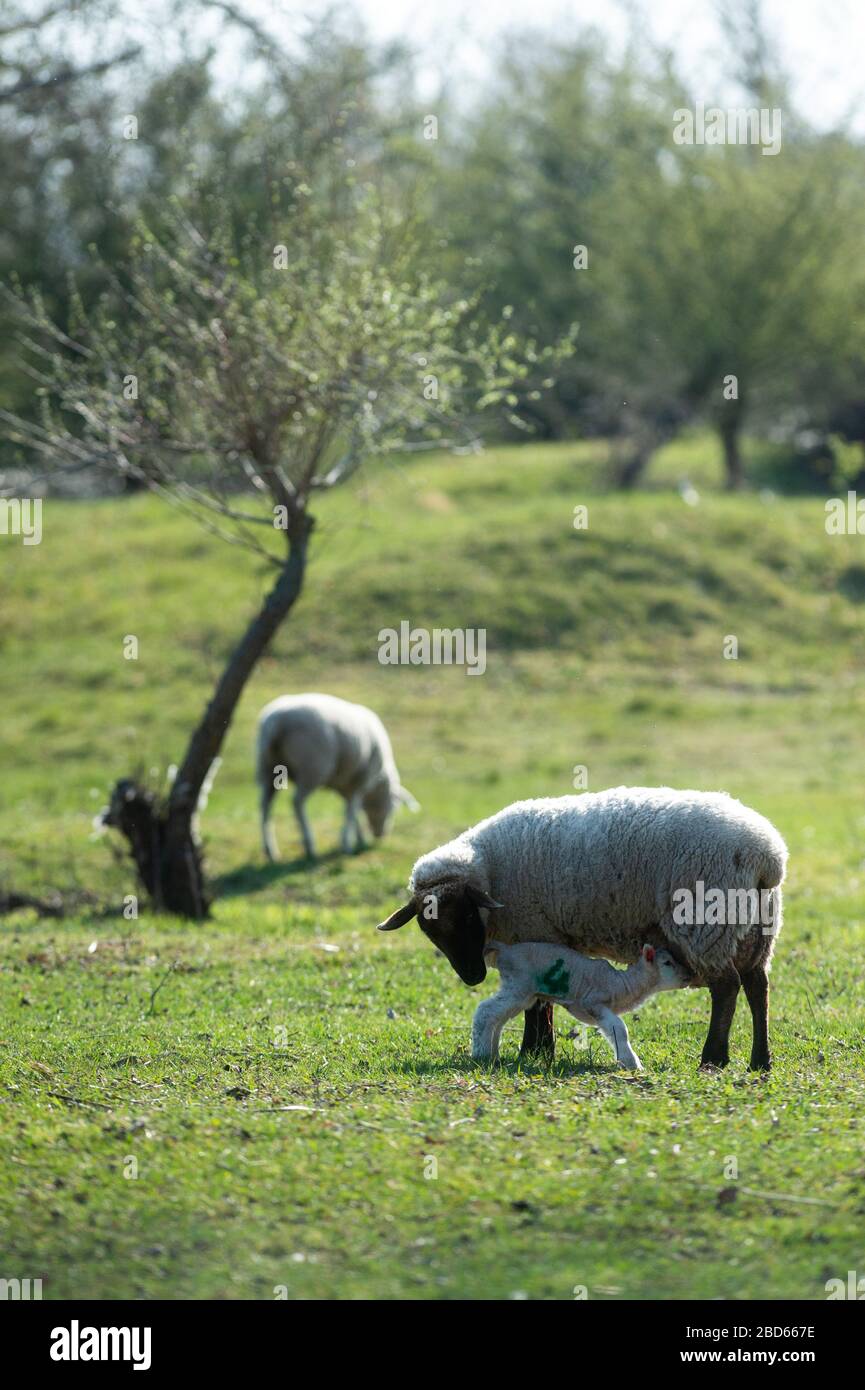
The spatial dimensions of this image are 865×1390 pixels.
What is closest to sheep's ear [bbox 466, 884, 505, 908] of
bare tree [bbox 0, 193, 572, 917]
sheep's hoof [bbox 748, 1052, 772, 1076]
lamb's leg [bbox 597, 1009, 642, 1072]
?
lamb's leg [bbox 597, 1009, 642, 1072]

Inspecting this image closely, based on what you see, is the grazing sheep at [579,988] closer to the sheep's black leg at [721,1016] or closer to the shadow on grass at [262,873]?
the sheep's black leg at [721,1016]

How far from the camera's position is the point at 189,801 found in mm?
14820

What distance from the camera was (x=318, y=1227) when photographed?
656 cm

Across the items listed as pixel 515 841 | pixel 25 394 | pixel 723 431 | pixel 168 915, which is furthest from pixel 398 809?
pixel 723 431

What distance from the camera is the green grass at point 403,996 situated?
21.2 feet

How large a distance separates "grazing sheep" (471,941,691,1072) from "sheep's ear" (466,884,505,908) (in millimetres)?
405

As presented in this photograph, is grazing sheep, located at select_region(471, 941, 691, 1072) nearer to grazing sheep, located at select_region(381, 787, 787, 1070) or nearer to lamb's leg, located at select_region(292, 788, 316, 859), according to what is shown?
grazing sheep, located at select_region(381, 787, 787, 1070)

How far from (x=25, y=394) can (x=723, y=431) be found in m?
17.3

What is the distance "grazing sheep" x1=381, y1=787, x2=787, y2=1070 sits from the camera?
8.72 metres

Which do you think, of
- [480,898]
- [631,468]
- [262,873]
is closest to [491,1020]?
[480,898]

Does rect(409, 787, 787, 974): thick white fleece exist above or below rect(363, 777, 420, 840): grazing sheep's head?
below

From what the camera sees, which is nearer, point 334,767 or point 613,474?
point 334,767

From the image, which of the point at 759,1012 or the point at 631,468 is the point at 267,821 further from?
the point at 631,468
